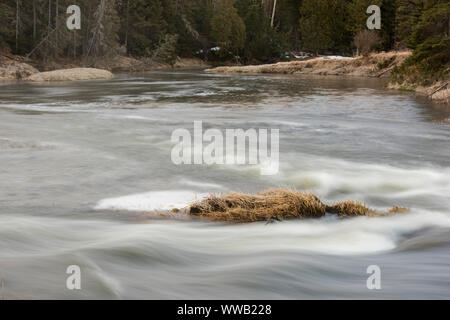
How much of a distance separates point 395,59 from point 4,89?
24167mm

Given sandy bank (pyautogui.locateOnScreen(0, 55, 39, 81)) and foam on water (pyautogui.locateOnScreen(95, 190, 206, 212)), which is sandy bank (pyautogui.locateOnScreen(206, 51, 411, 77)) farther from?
foam on water (pyautogui.locateOnScreen(95, 190, 206, 212))

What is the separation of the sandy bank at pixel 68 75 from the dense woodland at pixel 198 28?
6797mm

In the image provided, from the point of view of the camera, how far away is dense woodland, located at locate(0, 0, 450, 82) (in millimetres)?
44094

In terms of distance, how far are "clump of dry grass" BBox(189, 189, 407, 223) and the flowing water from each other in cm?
Answer: 19

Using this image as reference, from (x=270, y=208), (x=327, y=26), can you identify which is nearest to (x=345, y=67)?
(x=327, y=26)

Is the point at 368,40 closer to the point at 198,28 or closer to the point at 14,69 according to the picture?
the point at 198,28

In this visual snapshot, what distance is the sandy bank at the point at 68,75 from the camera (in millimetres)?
34562

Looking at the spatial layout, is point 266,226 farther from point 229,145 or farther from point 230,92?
point 230,92

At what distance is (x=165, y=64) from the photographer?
182ft

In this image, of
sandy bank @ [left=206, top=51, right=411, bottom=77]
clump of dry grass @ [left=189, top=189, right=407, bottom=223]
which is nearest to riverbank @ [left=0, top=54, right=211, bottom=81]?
sandy bank @ [left=206, top=51, right=411, bottom=77]

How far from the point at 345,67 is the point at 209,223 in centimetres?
3758

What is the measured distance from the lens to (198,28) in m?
65.2

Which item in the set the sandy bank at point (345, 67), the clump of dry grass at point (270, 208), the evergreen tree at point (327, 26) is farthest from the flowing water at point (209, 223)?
the evergreen tree at point (327, 26)
